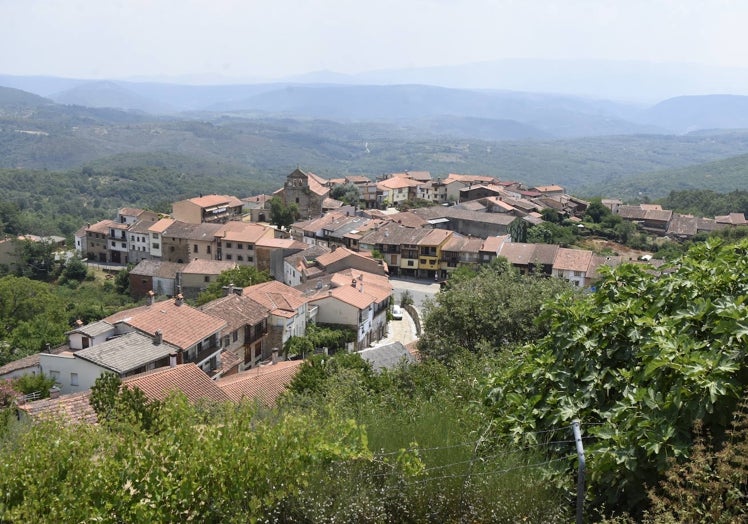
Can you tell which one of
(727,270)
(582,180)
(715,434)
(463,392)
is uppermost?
(727,270)

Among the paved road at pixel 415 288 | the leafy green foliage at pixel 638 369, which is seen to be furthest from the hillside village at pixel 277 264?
the leafy green foliage at pixel 638 369

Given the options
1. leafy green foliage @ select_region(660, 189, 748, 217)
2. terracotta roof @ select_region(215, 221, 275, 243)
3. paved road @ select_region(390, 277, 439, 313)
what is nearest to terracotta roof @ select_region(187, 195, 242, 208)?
terracotta roof @ select_region(215, 221, 275, 243)

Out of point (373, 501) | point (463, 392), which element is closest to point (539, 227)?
point (463, 392)

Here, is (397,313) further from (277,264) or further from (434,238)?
(434,238)

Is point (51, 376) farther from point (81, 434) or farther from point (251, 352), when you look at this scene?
point (81, 434)

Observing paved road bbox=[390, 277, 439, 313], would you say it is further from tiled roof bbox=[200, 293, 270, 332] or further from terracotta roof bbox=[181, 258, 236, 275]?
tiled roof bbox=[200, 293, 270, 332]

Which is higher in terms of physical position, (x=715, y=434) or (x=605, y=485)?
(x=715, y=434)

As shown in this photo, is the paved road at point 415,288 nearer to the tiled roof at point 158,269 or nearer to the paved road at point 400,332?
the paved road at point 400,332

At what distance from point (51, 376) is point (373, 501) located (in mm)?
17703

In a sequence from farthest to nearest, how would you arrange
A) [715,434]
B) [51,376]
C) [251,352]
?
1. [251,352]
2. [51,376]
3. [715,434]

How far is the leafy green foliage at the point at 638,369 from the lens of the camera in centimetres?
508

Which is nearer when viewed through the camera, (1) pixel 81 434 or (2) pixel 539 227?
(1) pixel 81 434

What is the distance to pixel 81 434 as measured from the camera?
586cm

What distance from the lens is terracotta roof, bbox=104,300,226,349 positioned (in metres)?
21.8
